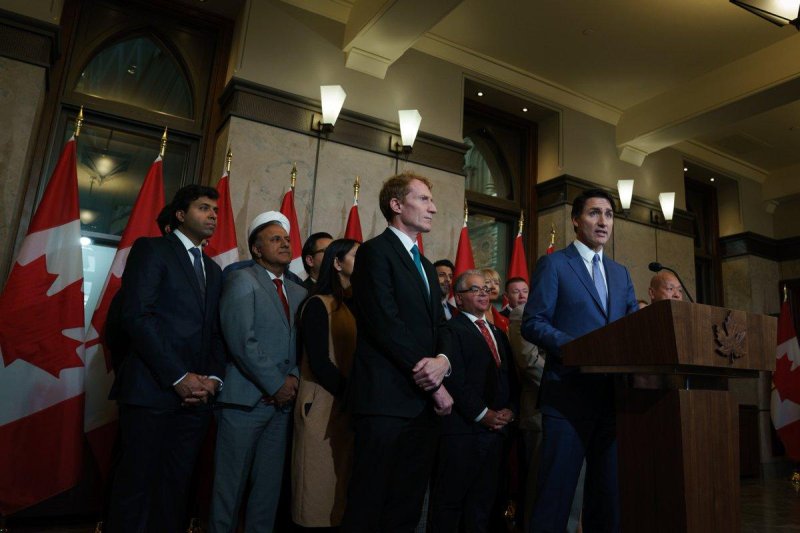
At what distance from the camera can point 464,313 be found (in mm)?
2760

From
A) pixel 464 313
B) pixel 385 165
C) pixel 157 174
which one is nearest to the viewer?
pixel 464 313

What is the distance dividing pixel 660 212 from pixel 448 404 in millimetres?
5404

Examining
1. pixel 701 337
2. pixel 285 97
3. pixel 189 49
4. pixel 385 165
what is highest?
pixel 189 49

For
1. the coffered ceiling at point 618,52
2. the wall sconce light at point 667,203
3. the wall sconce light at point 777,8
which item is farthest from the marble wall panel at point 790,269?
the wall sconce light at point 777,8

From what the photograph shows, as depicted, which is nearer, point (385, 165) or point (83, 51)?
point (83, 51)

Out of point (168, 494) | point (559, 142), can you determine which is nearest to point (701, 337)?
point (168, 494)

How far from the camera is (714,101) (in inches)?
205

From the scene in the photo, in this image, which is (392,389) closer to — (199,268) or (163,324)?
(163,324)

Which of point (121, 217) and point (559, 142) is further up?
point (559, 142)

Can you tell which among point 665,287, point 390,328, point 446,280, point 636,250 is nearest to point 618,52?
point 636,250

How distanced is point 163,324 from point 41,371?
3.92 feet

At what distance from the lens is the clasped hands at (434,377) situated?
160 centimetres

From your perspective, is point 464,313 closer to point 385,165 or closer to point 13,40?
point 385,165

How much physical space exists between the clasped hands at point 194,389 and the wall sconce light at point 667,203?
17.8ft
